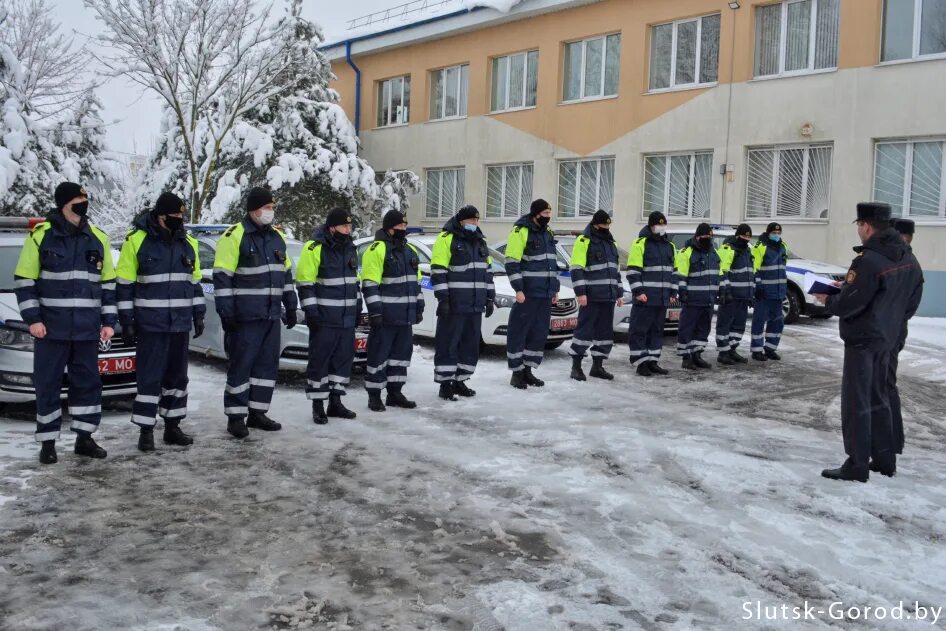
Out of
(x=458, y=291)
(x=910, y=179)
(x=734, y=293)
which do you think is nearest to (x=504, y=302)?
(x=458, y=291)

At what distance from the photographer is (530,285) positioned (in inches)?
380

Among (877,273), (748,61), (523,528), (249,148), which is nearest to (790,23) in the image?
(748,61)

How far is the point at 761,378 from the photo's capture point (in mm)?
10711

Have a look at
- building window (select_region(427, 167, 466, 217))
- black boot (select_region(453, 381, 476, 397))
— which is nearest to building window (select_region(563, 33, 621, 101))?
building window (select_region(427, 167, 466, 217))

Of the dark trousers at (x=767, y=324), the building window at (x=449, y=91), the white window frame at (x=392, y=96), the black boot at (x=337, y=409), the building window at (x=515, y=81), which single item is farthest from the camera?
the white window frame at (x=392, y=96)

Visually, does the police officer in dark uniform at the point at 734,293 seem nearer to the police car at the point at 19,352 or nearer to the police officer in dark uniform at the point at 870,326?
the police officer in dark uniform at the point at 870,326

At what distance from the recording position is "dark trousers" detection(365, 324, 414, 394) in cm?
835

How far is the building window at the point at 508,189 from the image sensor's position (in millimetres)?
24219

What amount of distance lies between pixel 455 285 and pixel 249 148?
14.2 m

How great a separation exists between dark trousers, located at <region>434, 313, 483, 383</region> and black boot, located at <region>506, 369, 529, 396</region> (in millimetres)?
710

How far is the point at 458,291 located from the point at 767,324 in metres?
5.32

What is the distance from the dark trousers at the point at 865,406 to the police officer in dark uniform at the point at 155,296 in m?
4.64

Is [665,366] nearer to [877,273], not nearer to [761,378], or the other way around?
[761,378]

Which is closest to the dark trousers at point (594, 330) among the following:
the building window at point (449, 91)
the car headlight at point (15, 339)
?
the car headlight at point (15, 339)
